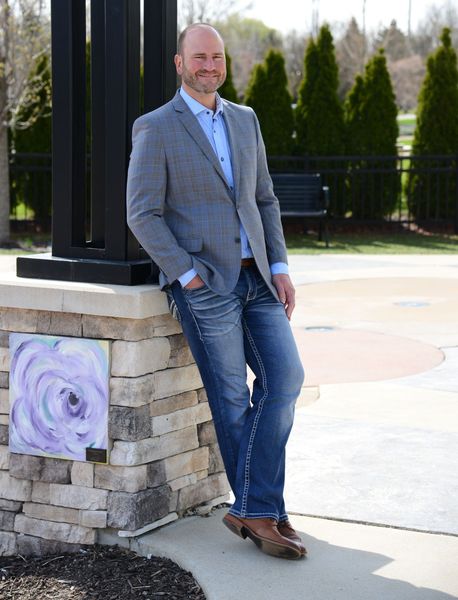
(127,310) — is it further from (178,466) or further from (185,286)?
(178,466)

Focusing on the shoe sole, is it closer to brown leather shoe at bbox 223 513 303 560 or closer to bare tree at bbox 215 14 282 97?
brown leather shoe at bbox 223 513 303 560

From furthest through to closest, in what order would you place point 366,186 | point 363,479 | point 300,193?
point 366,186 → point 300,193 → point 363,479

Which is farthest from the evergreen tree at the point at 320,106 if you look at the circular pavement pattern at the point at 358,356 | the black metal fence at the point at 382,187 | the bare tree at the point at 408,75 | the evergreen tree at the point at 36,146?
the bare tree at the point at 408,75

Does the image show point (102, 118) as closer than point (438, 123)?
Yes

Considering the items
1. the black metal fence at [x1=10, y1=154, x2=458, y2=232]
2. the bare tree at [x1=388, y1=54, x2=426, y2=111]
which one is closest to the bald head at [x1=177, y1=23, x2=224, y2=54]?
the black metal fence at [x1=10, y1=154, x2=458, y2=232]

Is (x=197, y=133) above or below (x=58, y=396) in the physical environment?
above

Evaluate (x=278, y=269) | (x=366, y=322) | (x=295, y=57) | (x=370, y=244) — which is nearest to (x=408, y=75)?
(x=295, y=57)

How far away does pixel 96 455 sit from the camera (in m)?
3.63

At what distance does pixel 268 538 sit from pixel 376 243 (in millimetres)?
11668

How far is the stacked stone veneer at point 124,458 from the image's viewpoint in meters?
3.60

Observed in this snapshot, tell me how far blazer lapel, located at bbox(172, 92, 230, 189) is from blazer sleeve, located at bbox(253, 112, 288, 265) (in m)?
0.28

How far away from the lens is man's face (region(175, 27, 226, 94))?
11.4 ft

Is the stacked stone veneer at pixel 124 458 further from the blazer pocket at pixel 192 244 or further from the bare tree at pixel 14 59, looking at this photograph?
the bare tree at pixel 14 59

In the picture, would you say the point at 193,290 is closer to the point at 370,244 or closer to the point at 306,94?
the point at 370,244
